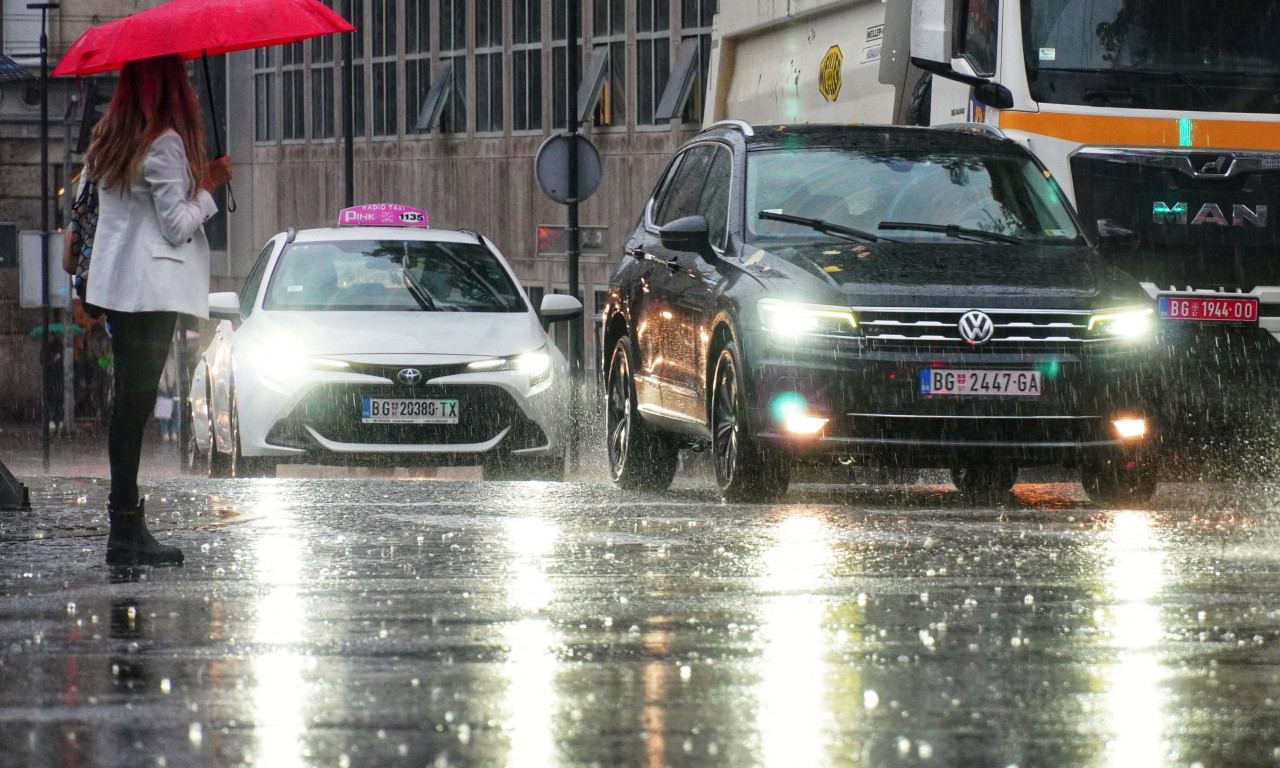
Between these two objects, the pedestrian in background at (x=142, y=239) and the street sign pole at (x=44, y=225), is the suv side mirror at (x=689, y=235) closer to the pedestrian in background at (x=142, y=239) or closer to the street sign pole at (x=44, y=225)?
the pedestrian in background at (x=142, y=239)

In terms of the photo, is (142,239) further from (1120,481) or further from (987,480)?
(987,480)

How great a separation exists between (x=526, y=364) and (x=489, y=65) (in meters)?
32.9

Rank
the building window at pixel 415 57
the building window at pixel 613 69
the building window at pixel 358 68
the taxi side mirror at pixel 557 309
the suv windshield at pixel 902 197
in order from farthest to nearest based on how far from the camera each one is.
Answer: the building window at pixel 358 68, the building window at pixel 415 57, the building window at pixel 613 69, the taxi side mirror at pixel 557 309, the suv windshield at pixel 902 197

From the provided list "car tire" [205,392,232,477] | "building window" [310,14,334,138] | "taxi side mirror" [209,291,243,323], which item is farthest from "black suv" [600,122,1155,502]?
"building window" [310,14,334,138]

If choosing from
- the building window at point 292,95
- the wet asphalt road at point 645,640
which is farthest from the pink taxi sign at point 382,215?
the building window at point 292,95

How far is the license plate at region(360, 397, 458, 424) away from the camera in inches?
554

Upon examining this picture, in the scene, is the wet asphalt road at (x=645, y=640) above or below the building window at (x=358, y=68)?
below

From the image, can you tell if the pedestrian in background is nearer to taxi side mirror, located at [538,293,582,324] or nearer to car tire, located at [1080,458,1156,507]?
car tire, located at [1080,458,1156,507]

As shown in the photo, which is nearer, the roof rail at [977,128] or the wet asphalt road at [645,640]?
the wet asphalt road at [645,640]

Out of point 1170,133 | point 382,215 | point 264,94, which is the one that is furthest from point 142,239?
point 264,94

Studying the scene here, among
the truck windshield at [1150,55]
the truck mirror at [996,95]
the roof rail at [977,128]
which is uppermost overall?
the truck windshield at [1150,55]

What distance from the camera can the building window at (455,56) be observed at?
1868 inches

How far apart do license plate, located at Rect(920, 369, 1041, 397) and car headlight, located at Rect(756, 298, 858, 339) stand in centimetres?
37

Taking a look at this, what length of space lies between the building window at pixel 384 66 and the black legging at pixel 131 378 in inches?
1652
